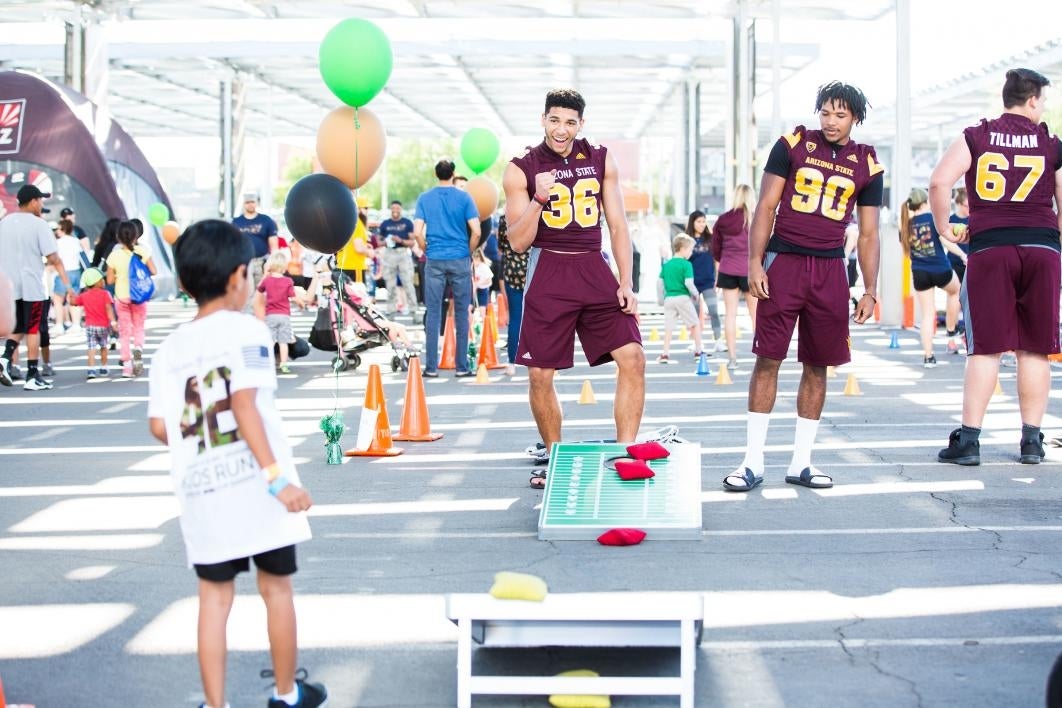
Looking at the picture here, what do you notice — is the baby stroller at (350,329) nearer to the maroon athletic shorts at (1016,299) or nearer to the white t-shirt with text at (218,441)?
the maroon athletic shorts at (1016,299)

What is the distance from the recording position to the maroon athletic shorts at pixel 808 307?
7.48 metres

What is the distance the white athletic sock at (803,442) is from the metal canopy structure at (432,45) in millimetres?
22076

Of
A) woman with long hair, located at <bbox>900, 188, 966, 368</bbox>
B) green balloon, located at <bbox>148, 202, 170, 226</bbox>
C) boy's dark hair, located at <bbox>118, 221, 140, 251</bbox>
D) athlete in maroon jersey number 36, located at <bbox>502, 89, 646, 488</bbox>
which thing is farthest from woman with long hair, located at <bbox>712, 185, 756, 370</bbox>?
green balloon, located at <bbox>148, 202, 170, 226</bbox>

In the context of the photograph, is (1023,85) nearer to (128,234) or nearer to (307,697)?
(307,697)

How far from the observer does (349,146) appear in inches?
458

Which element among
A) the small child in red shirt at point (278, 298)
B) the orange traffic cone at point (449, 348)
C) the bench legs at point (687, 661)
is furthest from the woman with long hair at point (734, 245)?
the bench legs at point (687, 661)

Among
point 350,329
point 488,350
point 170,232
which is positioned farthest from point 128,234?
point 170,232

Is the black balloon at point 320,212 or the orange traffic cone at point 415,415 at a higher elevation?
the black balloon at point 320,212

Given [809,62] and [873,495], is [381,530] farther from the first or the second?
[809,62]

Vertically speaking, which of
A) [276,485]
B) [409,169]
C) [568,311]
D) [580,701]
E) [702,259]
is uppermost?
[409,169]

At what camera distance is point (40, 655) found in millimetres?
4719

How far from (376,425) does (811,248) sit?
323cm

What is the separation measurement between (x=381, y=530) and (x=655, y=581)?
1685 millimetres

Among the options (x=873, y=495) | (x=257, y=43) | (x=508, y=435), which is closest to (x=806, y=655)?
(x=873, y=495)
